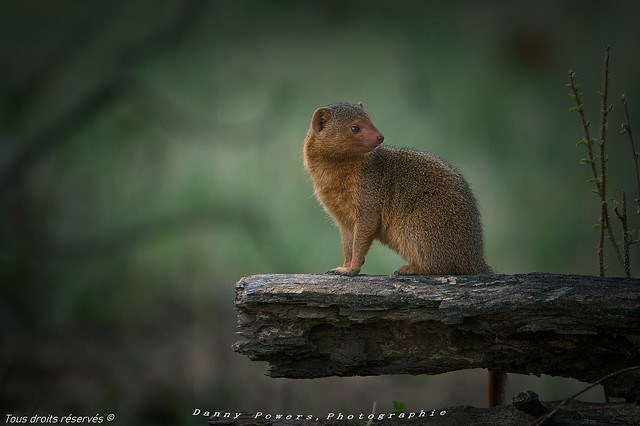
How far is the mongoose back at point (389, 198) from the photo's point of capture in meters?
4.21

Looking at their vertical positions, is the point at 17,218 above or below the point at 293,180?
below

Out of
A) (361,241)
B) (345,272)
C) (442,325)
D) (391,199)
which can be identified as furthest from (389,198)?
(442,325)

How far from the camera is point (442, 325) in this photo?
133 inches

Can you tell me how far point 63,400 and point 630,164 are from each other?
6.09 metres

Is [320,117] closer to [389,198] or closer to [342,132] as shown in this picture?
[342,132]

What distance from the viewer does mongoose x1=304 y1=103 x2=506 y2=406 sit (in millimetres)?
4203

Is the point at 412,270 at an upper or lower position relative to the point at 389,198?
lower

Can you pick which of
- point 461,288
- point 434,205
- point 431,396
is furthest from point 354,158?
point 431,396

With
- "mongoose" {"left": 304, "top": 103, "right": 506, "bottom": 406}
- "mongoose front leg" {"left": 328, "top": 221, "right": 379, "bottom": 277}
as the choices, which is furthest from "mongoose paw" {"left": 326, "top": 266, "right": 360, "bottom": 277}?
"mongoose front leg" {"left": 328, "top": 221, "right": 379, "bottom": 277}

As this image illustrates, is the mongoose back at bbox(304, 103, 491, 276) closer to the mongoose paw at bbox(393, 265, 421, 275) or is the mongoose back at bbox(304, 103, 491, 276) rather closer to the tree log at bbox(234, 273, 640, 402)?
the mongoose paw at bbox(393, 265, 421, 275)

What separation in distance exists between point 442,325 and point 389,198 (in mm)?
1228

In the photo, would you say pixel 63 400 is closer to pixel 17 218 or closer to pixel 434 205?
pixel 17 218

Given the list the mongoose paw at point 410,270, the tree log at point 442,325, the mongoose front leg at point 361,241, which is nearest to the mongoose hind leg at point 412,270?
the mongoose paw at point 410,270

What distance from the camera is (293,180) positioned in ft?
29.3
